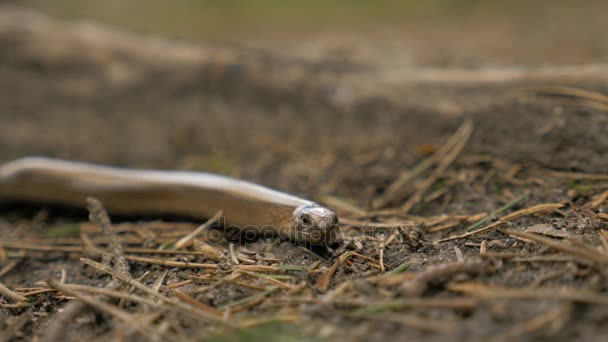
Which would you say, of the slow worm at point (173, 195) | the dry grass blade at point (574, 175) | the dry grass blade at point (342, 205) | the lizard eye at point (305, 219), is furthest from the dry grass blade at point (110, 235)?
the dry grass blade at point (574, 175)

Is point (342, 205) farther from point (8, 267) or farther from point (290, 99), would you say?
point (8, 267)

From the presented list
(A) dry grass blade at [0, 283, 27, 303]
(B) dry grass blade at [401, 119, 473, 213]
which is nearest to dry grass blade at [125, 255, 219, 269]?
(A) dry grass blade at [0, 283, 27, 303]

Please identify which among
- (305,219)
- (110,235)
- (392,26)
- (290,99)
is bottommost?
(110,235)

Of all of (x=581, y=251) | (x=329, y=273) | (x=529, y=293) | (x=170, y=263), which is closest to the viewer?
(x=529, y=293)

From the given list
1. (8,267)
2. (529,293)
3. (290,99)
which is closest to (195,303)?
(529,293)

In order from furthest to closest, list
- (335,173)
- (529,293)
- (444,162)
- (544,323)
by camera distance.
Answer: (335,173) → (444,162) → (529,293) → (544,323)

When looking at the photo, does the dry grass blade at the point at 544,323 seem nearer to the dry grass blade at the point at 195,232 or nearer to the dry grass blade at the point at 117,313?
the dry grass blade at the point at 117,313

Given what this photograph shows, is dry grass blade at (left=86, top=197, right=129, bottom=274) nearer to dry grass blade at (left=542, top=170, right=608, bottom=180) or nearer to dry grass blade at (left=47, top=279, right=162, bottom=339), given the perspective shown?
dry grass blade at (left=47, top=279, right=162, bottom=339)

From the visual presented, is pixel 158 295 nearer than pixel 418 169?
Yes
